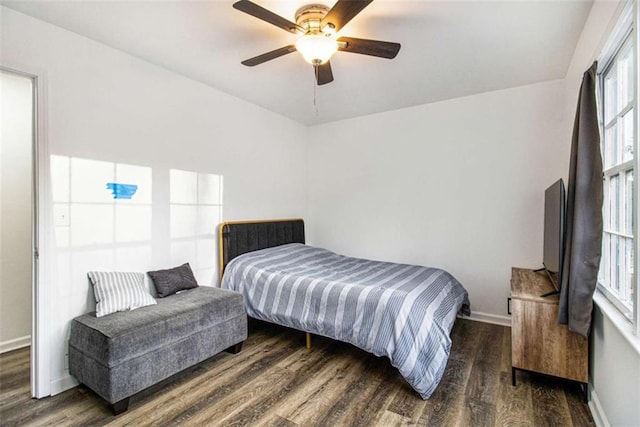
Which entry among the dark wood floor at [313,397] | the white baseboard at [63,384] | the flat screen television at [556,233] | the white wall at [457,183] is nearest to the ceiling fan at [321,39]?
the flat screen television at [556,233]

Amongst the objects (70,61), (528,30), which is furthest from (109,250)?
(528,30)

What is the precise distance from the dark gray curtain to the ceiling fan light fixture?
1633 mm

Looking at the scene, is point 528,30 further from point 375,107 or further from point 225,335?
point 225,335

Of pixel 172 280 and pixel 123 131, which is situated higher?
pixel 123 131

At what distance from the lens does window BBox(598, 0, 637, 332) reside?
168 cm

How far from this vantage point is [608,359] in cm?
175

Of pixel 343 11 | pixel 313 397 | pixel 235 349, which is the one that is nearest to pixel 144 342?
pixel 235 349

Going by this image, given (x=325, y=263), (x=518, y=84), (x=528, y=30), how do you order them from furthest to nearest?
(x=325, y=263) → (x=518, y=84) → (x=528, y=30)

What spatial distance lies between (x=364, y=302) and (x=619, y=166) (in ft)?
5.97

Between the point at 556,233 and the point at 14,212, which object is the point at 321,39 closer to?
the point at 556,233

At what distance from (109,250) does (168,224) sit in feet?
1.78

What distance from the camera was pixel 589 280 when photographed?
185 cm

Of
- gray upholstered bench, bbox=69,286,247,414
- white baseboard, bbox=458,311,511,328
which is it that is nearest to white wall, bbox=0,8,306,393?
gray upholstered bench, bbox=69,286,247,414

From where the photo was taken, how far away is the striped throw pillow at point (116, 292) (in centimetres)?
229
